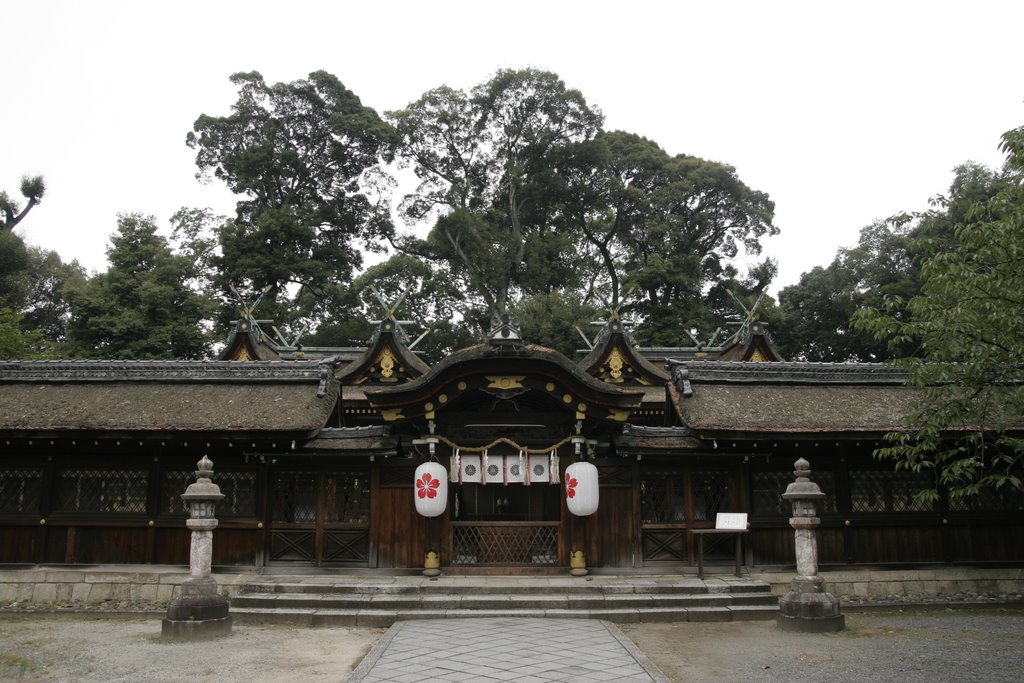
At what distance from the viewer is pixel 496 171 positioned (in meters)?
46.5

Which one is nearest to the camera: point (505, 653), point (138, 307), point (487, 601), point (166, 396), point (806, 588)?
point (505, 653)

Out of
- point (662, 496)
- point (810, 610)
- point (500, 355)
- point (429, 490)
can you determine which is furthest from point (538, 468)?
point (810, 610)

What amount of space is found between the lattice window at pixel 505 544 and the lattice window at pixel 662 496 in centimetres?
189

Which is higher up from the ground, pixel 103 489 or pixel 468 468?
pixel 468 468

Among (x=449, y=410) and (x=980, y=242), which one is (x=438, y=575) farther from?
(x=980, y=242)

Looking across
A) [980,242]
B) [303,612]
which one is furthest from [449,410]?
[980,242]

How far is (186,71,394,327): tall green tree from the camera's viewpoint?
4306 centimetres

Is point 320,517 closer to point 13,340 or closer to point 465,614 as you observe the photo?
point 465,614

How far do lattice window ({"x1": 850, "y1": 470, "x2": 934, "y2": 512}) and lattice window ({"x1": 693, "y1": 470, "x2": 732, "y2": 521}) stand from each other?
2501 mm

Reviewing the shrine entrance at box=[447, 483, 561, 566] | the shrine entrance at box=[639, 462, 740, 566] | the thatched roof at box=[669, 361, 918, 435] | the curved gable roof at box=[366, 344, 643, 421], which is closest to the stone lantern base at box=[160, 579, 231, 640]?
the curved gable roof at box=[366, 344, 643, 421]

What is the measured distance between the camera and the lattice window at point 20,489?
14.6 m

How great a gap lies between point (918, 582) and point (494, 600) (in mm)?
8254

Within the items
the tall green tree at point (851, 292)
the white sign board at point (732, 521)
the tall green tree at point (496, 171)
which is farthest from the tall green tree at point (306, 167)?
the white sign board at point (732, 521)

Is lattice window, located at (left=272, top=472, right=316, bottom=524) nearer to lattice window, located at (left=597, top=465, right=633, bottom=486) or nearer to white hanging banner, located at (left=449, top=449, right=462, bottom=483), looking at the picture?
white hanging banner, located at (left=449, top=449, right=462, bottom=483)
